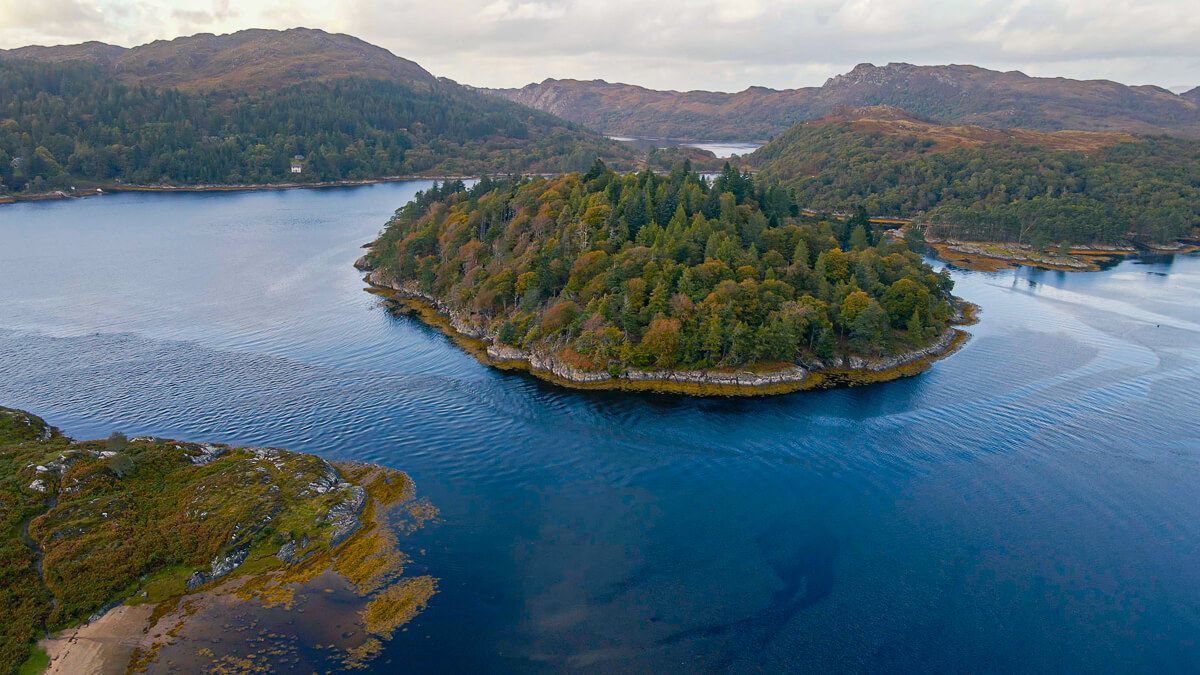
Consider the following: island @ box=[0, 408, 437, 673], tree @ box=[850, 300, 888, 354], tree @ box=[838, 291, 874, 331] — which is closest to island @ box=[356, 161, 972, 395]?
tree @ box=[838, 291, 874, 331]

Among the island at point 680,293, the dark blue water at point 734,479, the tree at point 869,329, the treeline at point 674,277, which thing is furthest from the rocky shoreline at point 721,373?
the dark blue water at point 734,479

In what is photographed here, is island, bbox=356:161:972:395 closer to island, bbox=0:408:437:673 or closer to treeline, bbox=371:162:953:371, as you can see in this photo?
treeline, bbox=371:162:953:371

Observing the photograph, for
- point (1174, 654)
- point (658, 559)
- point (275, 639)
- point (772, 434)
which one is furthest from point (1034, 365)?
point (275, 639)

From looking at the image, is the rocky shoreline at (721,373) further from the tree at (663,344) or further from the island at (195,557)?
the island at (195,557)

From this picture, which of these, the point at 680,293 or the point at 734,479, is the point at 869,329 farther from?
the point at 734,479

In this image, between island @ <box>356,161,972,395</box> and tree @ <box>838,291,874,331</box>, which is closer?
island @ <box>356,161,972,395</box>

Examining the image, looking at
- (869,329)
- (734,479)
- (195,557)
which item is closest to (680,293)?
(869,329)

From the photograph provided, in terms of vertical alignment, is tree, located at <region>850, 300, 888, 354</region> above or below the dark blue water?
above
